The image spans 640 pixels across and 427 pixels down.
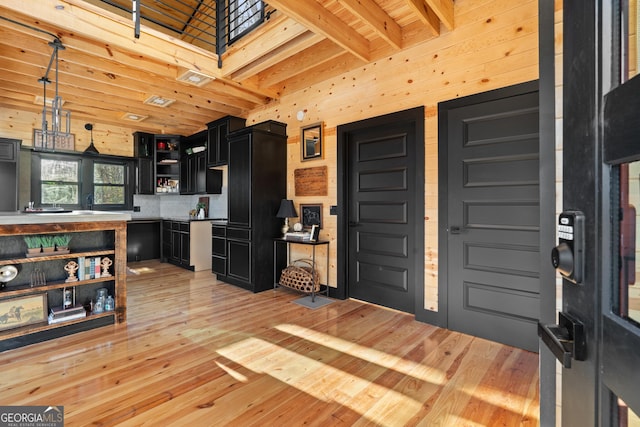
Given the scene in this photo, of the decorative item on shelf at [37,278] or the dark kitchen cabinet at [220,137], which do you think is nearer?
the decorative item on shelf at [37,278]

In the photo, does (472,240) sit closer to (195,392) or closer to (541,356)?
(541,356)

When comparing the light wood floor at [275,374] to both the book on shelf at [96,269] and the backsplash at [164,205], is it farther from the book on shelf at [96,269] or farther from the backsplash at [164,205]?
the backsplash at [164,205]

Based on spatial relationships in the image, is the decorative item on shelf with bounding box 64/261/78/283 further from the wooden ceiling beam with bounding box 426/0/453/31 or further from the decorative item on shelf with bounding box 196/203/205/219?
the wooden ceiling beam with bounding box 426/0/453/31

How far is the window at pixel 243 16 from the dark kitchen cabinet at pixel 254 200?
1.18 metres

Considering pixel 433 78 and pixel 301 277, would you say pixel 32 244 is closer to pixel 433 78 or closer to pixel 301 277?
pixel 301 277

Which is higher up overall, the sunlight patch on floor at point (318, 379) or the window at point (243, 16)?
the window at point (243, 16)

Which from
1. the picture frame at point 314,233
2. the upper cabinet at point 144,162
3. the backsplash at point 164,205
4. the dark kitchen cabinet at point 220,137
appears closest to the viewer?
the picture frame at point 314,233

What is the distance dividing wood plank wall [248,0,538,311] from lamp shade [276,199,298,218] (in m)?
0.28

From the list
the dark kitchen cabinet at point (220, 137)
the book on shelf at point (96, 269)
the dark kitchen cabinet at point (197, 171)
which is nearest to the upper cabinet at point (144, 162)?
the dark kitchen cabinet at point (197, 171)

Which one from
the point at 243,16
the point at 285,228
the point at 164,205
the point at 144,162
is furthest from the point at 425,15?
the point at 164,205

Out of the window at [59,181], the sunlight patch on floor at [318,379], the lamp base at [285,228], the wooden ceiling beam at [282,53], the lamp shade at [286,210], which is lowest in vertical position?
the sunlight patch on floor at [318,379]

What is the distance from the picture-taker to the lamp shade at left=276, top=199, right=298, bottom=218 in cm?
418

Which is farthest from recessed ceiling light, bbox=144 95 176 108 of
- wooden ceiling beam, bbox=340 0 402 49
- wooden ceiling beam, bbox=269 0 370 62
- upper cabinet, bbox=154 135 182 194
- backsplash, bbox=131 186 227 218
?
wooden ceiling beam, bbox=340 0 402 49

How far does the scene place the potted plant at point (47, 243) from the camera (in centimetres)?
271
